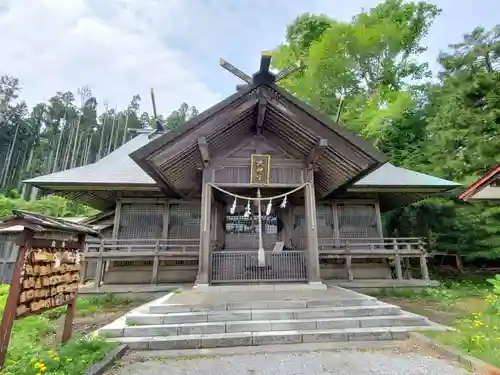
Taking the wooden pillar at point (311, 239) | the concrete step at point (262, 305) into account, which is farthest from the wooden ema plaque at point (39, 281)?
the wooden pillar at point (311, 239)

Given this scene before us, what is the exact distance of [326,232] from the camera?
10391 millimetres

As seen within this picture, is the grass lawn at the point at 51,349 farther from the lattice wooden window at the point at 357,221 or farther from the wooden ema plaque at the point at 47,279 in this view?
the lattice wooden window at the point at 357,221

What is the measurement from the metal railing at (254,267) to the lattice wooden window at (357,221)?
367 cm

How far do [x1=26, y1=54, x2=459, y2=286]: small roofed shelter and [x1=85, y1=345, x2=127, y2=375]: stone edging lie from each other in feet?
9.55

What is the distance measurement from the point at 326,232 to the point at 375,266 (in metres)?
2.18

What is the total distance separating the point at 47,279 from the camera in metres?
3.60

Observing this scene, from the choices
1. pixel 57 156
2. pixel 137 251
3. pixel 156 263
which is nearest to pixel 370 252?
pixel 156 263

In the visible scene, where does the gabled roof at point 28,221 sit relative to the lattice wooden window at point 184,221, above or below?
below

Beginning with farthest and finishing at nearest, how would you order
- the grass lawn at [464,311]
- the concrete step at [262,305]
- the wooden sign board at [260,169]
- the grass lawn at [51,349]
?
the wooden sign board at [260,169]
the concrete step at [262,305]
the grass lawn at [464,311]
the grass lawn at [51,349]

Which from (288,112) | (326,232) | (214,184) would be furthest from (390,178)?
(214,184)

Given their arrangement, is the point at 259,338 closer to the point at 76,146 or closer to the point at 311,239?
the point at 311,239

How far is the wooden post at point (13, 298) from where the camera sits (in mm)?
2908

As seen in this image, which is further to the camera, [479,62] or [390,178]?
[479,62]

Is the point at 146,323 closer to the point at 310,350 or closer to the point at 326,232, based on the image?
the point at 310,350
